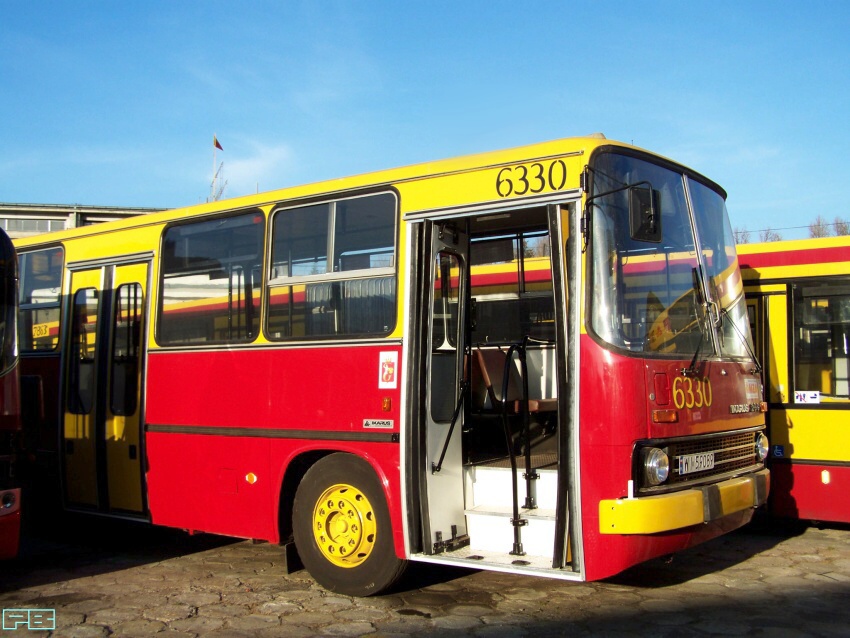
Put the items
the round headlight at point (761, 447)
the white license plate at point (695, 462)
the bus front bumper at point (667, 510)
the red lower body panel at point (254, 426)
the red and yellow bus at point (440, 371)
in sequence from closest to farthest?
1. the bus front bumper at point (667, 510)
2. the red and yellow bus at point (440, 371)
3. the white license plate at point (695, 462)
4. the red lower body panel at point (254, 426)
5. the round headlight at point (761, 447)

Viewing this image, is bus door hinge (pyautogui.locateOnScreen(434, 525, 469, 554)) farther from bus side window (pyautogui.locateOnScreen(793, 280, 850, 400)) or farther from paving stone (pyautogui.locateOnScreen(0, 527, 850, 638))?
bus side window (pyautogui.locateOnScreen(793, 280, 850, 400))

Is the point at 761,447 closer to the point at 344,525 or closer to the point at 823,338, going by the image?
the point at 823,338

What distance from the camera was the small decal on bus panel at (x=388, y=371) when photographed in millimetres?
6426

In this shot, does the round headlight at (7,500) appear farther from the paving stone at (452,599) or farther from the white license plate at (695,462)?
the white license plate at (695,462)

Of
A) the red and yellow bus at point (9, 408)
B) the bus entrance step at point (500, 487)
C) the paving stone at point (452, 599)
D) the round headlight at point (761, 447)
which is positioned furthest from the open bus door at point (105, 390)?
the round headlight at point (761, 447)

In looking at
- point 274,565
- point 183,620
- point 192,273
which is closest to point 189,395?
point 192,273

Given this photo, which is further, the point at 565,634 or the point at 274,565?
the point at 274,565

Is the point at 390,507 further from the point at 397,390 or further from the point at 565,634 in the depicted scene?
the point at 565,634

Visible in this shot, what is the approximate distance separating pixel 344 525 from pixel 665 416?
2620 mm

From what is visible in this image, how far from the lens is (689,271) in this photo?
628 centimetres

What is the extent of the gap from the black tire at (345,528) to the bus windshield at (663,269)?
7.29ft

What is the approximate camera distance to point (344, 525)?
6723mm

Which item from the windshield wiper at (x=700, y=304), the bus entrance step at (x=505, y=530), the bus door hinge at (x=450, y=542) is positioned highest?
the windshield wiper at (x=700, y=304)

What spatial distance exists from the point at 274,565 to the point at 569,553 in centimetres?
328
